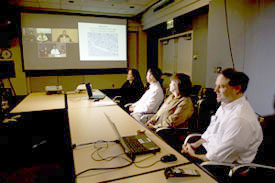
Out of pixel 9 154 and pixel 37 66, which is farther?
pixel 37 66

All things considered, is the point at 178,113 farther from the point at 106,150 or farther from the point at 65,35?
the point at 65,35

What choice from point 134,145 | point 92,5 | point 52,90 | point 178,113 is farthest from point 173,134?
point 92,5

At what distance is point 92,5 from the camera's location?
5.06 meters

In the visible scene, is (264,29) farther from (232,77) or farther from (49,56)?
(49,56)

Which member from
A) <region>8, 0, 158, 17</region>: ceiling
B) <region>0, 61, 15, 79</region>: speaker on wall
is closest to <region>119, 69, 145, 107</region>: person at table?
<region>8, 0, 158, 17</region>: ceiling

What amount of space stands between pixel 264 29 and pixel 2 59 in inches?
251

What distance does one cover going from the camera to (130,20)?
6.41 meters

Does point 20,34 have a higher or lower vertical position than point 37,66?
higher

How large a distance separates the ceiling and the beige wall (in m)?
0.97

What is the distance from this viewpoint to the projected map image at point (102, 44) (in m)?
5.66

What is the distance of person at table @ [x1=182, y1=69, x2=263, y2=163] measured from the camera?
1.24 m

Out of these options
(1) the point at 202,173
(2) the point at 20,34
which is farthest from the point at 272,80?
(2) the point at 20,34

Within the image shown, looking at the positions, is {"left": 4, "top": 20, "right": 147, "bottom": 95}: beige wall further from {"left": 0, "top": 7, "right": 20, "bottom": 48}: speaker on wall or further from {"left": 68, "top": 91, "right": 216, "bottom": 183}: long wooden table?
{"left": 68, "top": 91, "right": 216, "bottom": 183}: long wooden table

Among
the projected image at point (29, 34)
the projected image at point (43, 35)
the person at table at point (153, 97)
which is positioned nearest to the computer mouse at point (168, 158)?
the person at table at point (153, 97)
